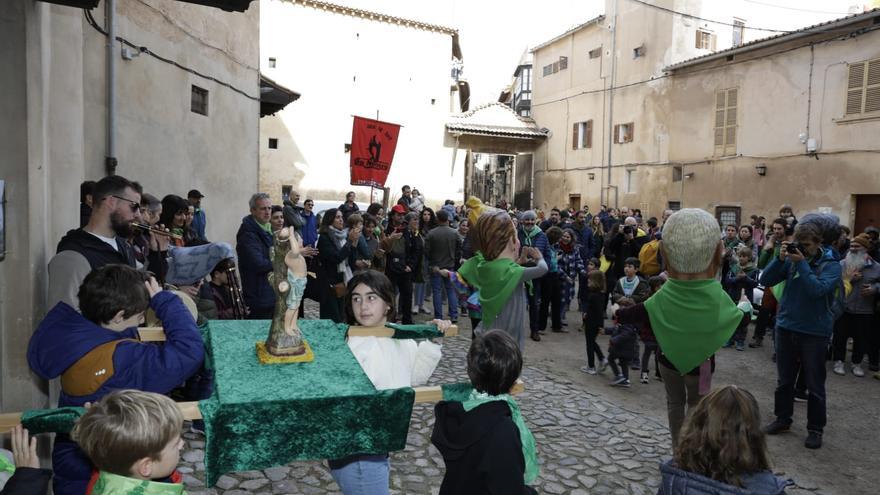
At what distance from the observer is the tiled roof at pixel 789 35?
1561cm

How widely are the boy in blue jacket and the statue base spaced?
26cm

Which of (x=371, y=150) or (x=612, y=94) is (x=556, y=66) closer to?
(x=612, y=94)

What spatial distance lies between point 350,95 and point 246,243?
1994 centimetres

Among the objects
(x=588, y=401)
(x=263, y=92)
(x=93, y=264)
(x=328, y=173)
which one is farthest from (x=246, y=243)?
(x=328, y=173)

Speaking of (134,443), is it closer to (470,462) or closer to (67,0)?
(470,462)

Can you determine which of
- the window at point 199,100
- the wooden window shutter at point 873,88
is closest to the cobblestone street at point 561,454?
the window at point 199,100

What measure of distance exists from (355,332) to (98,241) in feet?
5.90

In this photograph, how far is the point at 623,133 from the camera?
25281 mm

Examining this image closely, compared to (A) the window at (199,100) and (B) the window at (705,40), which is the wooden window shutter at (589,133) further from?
(A) the window at (199,100)

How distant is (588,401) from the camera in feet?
20.2

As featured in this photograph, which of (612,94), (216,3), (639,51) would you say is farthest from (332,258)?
(612,94)

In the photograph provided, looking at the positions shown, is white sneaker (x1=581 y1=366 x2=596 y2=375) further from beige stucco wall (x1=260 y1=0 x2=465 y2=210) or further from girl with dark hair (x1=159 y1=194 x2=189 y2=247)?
beige stucco wall (x1=260 y1=0 x2=465 y2=210)

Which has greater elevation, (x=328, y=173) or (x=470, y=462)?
(x=328, y=173)

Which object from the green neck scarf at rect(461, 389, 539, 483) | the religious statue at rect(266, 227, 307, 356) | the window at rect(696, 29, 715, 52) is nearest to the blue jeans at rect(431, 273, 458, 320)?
the green neck scarf at rect(461, 389, 539, 483)
